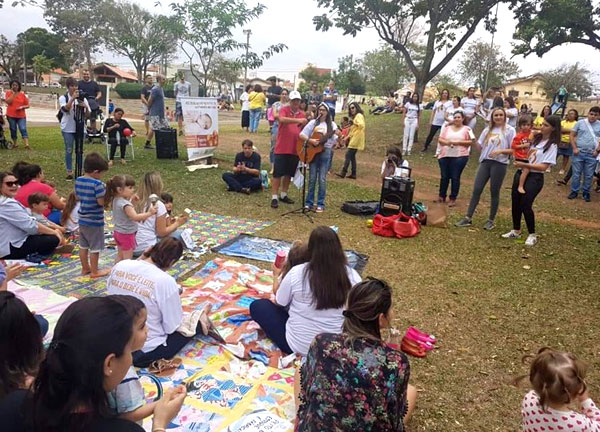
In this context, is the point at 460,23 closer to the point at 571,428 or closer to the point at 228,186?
the point at 228,186

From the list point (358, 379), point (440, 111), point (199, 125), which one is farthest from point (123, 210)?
point (440, 111)

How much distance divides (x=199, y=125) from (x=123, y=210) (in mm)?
6498

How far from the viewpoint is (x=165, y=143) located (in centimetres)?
1080

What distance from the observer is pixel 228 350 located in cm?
347

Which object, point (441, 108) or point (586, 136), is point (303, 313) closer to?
point (586, 136)

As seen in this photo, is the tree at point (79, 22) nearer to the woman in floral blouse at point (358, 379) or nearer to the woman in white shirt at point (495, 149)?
the woman in white shirt at point (495, 149)

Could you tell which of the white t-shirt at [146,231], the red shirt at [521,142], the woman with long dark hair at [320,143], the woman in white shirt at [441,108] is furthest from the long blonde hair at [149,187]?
the woman in white shirt at [441,108]

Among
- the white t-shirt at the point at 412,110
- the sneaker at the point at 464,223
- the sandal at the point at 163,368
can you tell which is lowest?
the sandal at the point at 163,368

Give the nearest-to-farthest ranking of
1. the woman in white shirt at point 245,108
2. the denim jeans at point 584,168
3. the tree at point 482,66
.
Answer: the denim jeans at point 584,168, the woman in white shirt at point 245,108, the tree at point 482,66

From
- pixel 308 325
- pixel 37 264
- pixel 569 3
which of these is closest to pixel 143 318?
pixel 308 325

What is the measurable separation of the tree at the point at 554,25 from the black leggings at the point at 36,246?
1485 cm

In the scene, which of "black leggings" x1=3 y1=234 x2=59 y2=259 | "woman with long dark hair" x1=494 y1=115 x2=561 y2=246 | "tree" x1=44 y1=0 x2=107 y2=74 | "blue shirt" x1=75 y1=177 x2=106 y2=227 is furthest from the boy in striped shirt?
"tree" x1=44 y1=0 x2=107 y2=74

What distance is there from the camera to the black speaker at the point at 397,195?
6.63 meters

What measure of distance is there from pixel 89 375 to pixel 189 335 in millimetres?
1994
